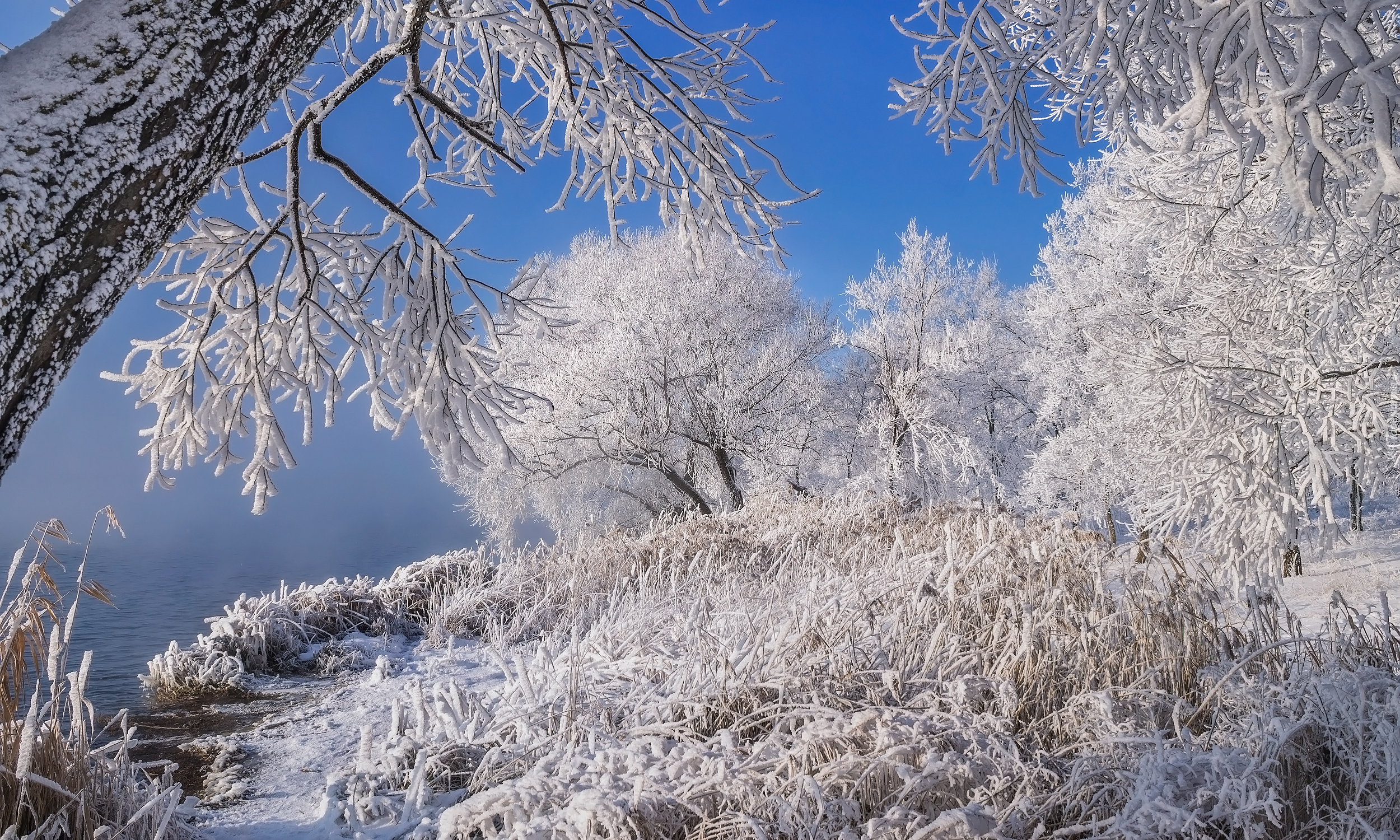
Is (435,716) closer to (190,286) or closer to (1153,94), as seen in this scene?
(190,286)

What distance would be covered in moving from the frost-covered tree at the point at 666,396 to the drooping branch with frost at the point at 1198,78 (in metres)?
10.6

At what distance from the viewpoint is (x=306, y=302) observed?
3752mm

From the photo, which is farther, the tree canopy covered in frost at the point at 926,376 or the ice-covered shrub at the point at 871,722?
the tree canopy covered in frost at the point at 926,376

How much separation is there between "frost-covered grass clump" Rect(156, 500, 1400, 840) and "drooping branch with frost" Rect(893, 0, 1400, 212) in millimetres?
1576

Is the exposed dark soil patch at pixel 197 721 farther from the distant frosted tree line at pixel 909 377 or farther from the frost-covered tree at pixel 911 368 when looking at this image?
the frost-covered tree at pixel 911 368

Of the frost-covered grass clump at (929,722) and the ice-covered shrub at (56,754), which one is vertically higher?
the ice-covered shrub at (56,754)

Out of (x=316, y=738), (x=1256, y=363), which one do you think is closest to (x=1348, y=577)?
(x=1256, y=363)

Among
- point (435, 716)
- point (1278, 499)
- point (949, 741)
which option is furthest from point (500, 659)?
point (1278, 499)

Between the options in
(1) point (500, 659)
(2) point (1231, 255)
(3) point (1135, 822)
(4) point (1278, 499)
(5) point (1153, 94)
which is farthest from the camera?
(2) point (1231, 255)

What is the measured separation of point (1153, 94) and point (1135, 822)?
284 centimetres

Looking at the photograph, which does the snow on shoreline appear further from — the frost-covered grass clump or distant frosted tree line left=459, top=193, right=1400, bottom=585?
distant frosted tree line left=459, top=193, right=1400, bottom=585

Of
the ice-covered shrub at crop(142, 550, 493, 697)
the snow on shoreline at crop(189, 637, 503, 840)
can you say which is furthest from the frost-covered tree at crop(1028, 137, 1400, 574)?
the ice-covered shrub at crop(142, 550, 493, 697)

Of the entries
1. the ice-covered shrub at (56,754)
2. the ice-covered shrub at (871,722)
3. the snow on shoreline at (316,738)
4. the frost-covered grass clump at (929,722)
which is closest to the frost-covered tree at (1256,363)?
the ice-covered shrub at (871,722)

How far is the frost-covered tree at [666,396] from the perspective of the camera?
591 inches
